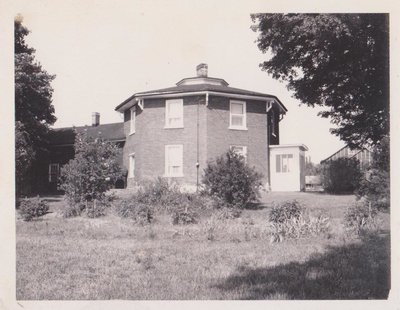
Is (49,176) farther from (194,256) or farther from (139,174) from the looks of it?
(194,256)

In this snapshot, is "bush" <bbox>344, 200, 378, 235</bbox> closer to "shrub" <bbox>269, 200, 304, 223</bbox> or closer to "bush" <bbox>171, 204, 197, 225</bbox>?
"shrub" <bbox>269, 200, 304, 223</bbox>

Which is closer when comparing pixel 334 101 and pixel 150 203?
pixel 150 203

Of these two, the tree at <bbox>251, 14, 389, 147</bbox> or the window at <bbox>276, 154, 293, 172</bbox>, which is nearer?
the tree at <bbox>251, 14, 389, 147</bbox>

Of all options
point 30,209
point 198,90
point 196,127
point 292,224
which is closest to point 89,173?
point 30,209

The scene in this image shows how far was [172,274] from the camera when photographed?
5684mm

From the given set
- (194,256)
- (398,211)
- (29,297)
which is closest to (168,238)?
(194,256)

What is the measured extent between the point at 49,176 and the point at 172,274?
21.6 m

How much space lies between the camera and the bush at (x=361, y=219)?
27.5 feet

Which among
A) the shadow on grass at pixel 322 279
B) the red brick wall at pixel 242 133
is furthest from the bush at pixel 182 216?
the red brick wall at pixel 242 133

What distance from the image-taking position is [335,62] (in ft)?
37.7

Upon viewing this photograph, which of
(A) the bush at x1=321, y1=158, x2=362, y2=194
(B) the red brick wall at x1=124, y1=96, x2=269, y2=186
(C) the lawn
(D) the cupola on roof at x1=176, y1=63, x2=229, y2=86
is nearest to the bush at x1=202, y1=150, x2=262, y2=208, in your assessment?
(C) the lawn

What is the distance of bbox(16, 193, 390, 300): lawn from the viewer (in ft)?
16.3

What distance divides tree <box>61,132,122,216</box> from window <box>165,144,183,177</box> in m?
6.23

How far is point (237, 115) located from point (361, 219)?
1117 centimetres
